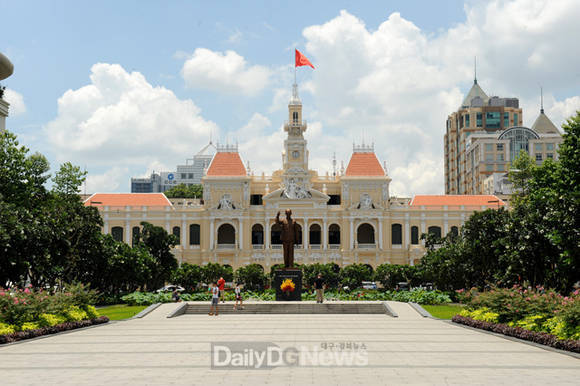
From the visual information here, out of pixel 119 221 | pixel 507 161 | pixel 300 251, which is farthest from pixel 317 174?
pixel 507 161

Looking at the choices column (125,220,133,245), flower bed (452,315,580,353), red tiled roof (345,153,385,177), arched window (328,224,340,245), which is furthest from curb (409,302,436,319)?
column (125,220,133,245)

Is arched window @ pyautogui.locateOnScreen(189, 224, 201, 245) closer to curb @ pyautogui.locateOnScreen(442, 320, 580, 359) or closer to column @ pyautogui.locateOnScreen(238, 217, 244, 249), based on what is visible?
column @ pyautogui.locateOnScreen(238, 217, 244, 249)

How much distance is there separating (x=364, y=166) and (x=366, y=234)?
8.32 meters

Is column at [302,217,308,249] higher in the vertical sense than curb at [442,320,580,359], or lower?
higher

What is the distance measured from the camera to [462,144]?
122m

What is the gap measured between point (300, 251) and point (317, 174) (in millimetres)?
10611

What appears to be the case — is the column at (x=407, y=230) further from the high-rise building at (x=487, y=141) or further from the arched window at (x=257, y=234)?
the high-rise building at (x=487, y=141)

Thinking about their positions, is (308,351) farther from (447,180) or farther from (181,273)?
(447,180)

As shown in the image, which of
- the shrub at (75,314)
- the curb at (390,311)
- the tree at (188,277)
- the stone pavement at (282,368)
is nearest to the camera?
the stone pavement at (282,368)

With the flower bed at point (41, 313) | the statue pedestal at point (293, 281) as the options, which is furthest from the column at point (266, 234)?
→ the flower bed at point (41, 313)

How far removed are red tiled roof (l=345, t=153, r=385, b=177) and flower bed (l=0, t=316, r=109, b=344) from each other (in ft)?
184

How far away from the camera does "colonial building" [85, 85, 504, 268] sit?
7625 cm

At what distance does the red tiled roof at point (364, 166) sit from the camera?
79.6m

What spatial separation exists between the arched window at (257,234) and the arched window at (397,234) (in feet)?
51.5
